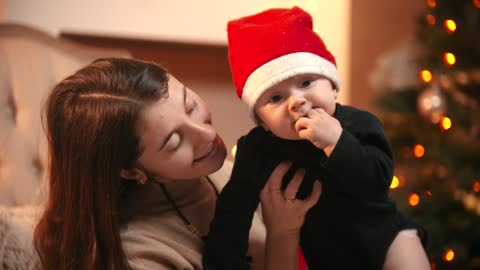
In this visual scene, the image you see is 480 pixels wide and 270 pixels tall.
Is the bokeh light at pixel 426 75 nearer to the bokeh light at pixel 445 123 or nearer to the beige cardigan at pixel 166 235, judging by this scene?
the bokeh light at pixel 445 123

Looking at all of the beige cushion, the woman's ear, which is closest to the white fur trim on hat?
the woman's ear

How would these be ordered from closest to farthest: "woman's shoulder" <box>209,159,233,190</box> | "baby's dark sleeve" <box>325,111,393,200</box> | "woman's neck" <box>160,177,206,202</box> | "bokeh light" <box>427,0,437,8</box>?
1. "baby's dark sleeve" <box>325,111,393,200</box>
2. "woman's neck" <box>160,177,206,202</box>
3. "woman's shoulder" <box>209,159,233,190</box>
4. "bokeh light" <box>427,0,437,8</box>

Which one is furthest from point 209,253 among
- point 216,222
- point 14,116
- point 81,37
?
point 81,37

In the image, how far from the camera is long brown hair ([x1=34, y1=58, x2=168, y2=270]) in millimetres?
1002

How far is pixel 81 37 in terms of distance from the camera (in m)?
2.05

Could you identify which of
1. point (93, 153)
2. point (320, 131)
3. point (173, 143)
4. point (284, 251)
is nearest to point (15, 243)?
point (93, 153)

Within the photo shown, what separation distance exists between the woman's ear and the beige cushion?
1.35 feet

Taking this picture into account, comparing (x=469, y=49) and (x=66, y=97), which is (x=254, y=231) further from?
(x=469, y=49)

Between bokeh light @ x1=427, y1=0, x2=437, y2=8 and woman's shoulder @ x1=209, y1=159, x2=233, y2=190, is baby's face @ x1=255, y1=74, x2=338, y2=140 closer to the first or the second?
woman's shoulder @ x1=209, y1=159, x2=233, y2=190

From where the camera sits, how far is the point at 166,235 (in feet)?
3.61

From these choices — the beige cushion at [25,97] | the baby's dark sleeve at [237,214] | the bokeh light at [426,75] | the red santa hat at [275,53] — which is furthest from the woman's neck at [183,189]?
the bokeh light at [426,75]

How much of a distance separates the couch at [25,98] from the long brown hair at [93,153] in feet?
0.84

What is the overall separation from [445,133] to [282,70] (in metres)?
1.25

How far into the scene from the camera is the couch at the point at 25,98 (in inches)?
55.9
